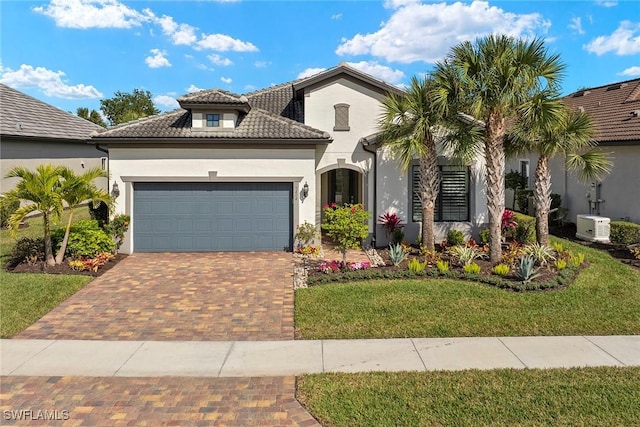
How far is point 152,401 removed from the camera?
217 inches

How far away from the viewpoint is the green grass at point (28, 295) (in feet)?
27.3

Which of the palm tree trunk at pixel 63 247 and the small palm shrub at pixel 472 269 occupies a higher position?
the palm tree trunk at pixel 63 247

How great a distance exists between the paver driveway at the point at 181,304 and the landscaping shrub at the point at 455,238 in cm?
558

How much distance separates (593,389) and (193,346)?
5.85 m

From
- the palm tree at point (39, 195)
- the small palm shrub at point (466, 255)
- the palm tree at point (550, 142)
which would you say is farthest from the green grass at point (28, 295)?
the palm tree at point (550, 142)

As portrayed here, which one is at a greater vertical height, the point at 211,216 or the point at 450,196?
the point at 450,196

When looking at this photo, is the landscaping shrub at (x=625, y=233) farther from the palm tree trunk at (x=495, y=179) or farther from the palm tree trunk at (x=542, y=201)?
the palm tree trunk at (x=495, y=179)

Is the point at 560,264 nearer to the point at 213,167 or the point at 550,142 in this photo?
the point at 550,142

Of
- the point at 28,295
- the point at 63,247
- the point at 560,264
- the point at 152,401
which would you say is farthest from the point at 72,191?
the point at 560,264

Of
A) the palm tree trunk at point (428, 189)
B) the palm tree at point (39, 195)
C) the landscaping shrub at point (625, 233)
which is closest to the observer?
the palm tree at point (39, 195)

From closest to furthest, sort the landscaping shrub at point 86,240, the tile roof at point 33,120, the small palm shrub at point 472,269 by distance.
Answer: the small palm shrub at point 472,269 → the landscaping shrub at point 86,240 → the tile roof at point 33,120

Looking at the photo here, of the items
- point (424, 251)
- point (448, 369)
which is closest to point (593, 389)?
point (448, 369)

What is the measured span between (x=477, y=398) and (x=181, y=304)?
6.29m

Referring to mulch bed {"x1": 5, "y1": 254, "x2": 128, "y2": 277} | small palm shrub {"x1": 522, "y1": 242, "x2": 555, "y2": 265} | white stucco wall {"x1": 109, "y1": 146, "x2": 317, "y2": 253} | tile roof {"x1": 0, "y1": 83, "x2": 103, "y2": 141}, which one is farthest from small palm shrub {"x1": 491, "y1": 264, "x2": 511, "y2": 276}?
tile roof {"x1": 0, "y1": 83, "x2": 103, "y2": 141}
